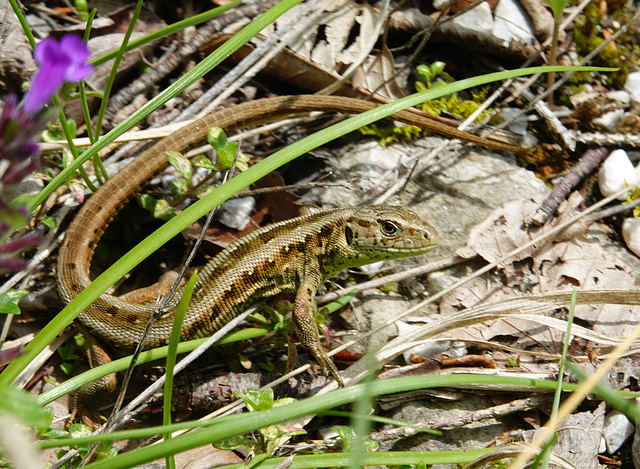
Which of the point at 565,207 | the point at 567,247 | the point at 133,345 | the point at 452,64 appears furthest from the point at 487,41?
the point at 133,345

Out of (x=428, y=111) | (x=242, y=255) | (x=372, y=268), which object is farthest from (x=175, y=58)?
(x=372, y=268)

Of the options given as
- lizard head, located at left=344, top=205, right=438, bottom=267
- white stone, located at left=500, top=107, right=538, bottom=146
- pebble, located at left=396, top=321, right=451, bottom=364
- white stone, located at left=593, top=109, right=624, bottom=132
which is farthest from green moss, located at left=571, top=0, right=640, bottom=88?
pebble, located at left=396, top=321, right=451, bottom=364

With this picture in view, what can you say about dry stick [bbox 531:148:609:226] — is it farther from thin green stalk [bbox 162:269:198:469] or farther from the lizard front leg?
thin green stalk [bbox 162:269:198:469]

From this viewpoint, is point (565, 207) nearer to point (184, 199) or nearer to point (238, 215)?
point (238, 215)

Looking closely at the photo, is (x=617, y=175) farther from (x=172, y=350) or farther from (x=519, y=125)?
(x=172, y=350)

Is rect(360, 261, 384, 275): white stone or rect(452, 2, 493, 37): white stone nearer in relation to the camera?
rect(360, 261, 384, 275): white stone

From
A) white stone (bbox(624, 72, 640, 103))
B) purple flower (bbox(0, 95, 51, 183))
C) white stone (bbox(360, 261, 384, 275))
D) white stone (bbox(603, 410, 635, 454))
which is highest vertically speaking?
purple flower (bbox(0, 95, 51, 183))

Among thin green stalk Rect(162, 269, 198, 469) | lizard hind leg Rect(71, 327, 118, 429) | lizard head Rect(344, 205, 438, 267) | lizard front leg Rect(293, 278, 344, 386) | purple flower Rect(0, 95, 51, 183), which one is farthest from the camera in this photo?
lizard head Rect(344, 205, 438, 267)
